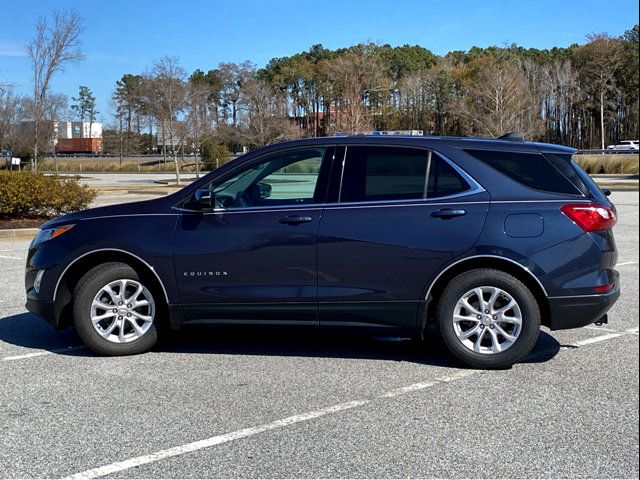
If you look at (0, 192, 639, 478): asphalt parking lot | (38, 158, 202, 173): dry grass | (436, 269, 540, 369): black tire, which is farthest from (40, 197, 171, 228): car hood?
(38, 158, 202, 173): dry grass

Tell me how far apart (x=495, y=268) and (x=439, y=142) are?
1.10 meters

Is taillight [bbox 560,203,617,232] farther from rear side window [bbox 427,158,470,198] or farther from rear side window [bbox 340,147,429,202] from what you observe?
rear side window [bbox 340,147,429,202]

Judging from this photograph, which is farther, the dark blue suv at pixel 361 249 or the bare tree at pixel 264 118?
the bare tree at pixel 264 118

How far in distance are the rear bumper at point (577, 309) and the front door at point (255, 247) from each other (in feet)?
5.95

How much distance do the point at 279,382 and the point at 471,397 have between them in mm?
1370

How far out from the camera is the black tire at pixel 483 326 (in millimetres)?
5512

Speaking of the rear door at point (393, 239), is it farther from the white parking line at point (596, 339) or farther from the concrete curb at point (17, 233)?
the concrete curb at point (17, 233)

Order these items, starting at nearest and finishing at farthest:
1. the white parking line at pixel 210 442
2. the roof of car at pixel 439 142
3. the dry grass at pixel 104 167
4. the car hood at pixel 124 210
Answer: the white parking line at pixel 210 442 → the roof of car at pixel 439 142 → the car hood at pixel 124 210 → the dry grass at pixel 104 167

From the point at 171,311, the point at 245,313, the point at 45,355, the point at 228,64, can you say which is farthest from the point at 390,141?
the point at 228,64

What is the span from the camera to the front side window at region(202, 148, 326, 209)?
19.4 feet

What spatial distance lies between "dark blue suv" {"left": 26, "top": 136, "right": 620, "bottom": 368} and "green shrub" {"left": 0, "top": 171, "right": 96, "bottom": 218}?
11.3m

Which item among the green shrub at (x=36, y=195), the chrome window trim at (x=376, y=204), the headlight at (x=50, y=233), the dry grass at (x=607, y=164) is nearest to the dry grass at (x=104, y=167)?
the dry grass at (x=607, y=164)

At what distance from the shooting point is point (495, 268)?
5.59 meters

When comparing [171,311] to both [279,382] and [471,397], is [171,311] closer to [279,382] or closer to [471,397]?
[279,382]
